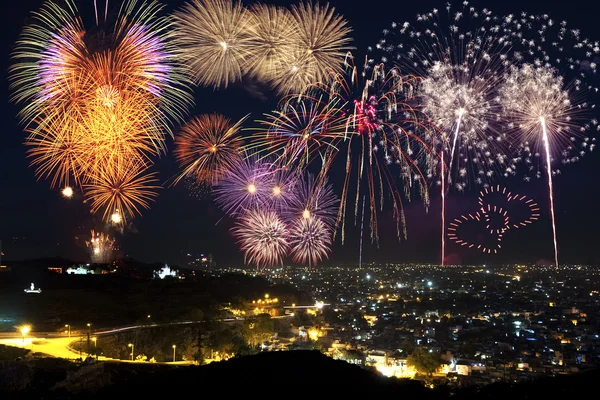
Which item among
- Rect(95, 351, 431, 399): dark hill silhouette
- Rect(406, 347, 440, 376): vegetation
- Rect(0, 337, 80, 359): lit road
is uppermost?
Rect(95, 351, 431, 399): dark hill silhouette

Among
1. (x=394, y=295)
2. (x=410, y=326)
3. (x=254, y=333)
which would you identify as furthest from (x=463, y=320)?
(x=394, y=295)

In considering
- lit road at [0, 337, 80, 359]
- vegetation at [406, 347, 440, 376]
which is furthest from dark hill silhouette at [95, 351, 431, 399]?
lit road at [0, 337, 80, 359]

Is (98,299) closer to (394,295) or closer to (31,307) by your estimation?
(31,307)

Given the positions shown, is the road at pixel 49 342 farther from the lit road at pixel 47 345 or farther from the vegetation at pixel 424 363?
the vegetation at pixel 424 363

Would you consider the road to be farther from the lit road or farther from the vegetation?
the vegetation

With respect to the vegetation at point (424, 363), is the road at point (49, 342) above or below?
above

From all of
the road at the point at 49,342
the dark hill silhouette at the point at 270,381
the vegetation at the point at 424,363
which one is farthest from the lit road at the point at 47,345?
the vegetation at the point at 424,363

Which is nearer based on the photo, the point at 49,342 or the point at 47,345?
the point at 47,345

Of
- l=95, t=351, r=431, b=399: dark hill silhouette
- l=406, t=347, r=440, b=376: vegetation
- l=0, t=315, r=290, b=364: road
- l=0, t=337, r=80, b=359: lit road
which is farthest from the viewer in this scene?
l=406, t=347, r=440, b=376: vegetation

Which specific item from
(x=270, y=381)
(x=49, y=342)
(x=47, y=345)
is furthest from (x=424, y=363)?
(x=49, y=342)

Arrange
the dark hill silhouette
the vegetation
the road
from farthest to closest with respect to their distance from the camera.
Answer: the vegetation → the road → the dark hill silhouette

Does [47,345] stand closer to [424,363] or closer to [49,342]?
[49,342]

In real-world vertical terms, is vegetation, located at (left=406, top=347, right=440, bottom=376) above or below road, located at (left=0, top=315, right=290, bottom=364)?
below
